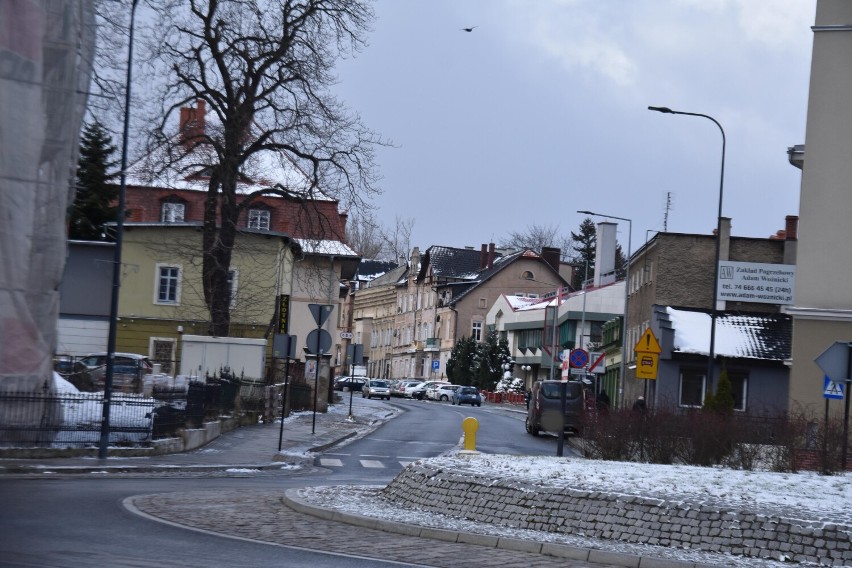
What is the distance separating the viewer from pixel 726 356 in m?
52.0

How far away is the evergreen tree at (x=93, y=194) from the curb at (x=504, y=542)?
48434 mm

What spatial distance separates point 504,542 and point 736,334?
4261 centimetres

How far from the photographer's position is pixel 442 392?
91688 mm

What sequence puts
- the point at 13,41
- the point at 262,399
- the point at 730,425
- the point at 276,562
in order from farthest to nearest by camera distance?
1. the point at 262,399
2. the point at 13,41
3. the point at 730,425
4. the point at 276,562

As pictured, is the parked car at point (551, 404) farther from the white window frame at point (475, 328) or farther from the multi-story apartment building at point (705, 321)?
the white window frame at point (475, 328)

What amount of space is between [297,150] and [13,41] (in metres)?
18.4

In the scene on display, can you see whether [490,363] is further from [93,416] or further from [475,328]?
[93,416]

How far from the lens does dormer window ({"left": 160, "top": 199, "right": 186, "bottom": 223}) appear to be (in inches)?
2645

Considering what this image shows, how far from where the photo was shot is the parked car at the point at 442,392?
90.3 m

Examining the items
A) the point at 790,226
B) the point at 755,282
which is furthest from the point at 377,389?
the point at 755,282

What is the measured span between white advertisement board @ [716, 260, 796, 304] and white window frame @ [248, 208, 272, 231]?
83.7ft

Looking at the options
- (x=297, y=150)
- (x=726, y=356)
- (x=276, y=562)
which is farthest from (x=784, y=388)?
(x=276, y=562)

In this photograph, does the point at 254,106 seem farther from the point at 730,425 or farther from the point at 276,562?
the point at 276,562

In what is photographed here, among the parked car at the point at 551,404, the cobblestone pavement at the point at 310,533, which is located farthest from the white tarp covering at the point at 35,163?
the parked car at the point at 551,404
